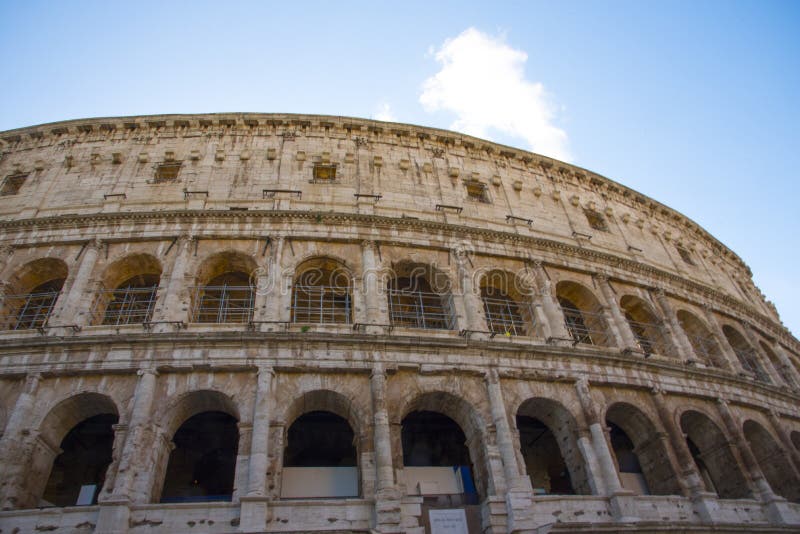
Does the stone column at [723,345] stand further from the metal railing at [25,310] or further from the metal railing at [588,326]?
the metal railing at [25,310]

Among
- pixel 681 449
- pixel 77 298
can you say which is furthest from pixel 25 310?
pixel 681 449

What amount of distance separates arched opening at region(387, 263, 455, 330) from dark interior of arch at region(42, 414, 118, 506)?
8.10 metres

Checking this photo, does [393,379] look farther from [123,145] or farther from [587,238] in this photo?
[123,145]

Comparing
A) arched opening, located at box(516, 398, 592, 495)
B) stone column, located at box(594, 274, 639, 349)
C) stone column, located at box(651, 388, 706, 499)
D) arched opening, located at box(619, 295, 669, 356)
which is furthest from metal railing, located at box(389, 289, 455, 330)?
arched opening, located at box(619, 295, 669, 356)

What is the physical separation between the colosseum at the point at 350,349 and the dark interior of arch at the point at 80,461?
0.24 feet

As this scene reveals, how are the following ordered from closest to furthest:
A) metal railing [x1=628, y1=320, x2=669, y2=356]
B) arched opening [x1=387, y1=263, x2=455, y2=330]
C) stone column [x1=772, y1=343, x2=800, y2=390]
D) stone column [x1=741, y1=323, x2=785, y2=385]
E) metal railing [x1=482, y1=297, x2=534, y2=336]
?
arched opening [x1=387, y1=263, x2=455, y2=330] → metal railing [x1=482, y1=297, x2=534, y2=336] → metal railing [x1=628, y1=320, x2=669, y2=356] → stone column [x1=741, y1=323, x2=785, y2=385] → stone column [x1=772, y1=343, x2=800, y2=390]

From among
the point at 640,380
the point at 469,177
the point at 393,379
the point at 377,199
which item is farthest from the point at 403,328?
the point at 469,177

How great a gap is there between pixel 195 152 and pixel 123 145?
292 cm

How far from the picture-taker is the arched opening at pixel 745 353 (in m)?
20.2

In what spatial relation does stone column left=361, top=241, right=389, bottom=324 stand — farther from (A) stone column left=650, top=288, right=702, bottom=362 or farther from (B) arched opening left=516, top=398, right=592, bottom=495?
(A) stone column left=650, top=288, right=702, bottom=362

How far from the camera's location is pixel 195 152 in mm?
18688

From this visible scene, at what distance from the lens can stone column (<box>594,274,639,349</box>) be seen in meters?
16.1

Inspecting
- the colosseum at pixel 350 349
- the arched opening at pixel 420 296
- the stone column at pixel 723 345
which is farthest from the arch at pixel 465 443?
the stone column at pixel 723 345

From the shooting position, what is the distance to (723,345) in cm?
1898
